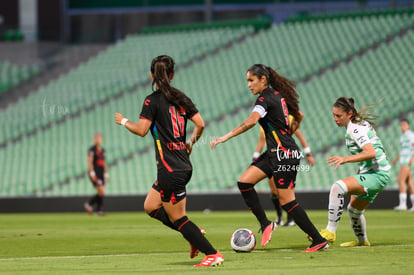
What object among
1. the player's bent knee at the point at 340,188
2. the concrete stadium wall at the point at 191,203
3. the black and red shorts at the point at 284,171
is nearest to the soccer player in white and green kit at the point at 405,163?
the concrete stadium wall at the point at 191,203

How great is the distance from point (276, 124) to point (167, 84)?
214 centimetres

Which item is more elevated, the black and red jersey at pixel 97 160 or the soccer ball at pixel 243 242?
the black and red jersey at pixel 97 160

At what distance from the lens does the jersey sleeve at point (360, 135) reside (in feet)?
31.7

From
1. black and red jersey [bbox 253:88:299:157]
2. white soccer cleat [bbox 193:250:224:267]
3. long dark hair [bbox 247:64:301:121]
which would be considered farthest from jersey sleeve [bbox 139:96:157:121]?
long dark hair [bbox 247:64:301:121]

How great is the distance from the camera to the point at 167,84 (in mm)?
8203

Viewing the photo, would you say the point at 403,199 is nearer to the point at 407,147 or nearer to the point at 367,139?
the point at 407,147

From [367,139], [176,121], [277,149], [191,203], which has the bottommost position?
[191,203]

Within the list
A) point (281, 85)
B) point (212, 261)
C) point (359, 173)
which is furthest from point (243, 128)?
point (359, 173)

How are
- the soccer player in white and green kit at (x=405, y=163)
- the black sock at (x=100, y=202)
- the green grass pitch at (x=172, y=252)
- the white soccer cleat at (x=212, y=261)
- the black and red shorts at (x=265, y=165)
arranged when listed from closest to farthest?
the green grass pitch at (x=172, y=252) → the white soccer cleat at (x=212, y=261) → the black and red shorts at (x=265, y=165) → the soccer player in white and green kit at (x=405, y=163) → the black sock at (x=100, y=202)

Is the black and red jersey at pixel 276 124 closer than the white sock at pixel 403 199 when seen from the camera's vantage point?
Yes

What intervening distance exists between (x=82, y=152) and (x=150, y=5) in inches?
592

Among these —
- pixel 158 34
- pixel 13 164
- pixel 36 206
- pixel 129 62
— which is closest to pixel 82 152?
pixel 13 164

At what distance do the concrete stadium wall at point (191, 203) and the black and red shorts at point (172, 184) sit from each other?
13777 mm

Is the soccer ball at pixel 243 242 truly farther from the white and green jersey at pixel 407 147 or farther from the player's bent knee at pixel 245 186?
the white and green jersey at pixel 407 147
